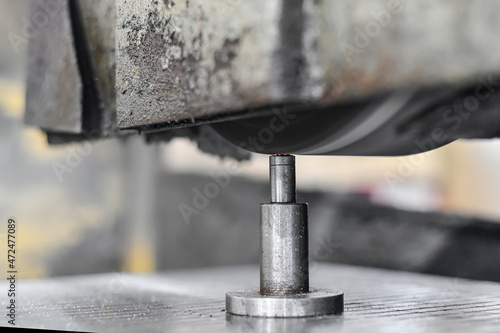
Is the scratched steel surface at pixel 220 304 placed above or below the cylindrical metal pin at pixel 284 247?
below

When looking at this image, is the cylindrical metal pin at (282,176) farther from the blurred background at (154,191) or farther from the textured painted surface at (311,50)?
the blurred background at (154,191)

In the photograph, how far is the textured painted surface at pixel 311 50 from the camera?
749 millimetres

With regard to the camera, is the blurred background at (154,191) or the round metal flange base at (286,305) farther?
the blurred background at (154,191)

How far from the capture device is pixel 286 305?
1.11 meters

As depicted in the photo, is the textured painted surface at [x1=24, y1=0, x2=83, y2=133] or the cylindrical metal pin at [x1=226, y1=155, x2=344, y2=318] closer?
the cylindrical metal pin at [x1=226, y1=155, x2=344, y2=318]

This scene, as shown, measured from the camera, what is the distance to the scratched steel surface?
3.43 ft

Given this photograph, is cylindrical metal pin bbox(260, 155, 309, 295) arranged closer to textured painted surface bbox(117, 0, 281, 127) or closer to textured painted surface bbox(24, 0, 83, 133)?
textured painted surface bbox(117, 0, 281, 127)

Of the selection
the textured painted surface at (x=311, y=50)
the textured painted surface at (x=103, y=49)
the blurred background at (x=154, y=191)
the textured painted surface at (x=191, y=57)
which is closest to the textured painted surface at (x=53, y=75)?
the textured painted surface at (x=103, y=49)

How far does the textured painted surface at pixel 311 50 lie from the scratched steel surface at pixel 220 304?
34cm

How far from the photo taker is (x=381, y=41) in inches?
31.6

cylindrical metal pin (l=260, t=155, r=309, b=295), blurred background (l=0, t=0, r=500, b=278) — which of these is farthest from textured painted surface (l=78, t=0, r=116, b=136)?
blurred background (l=0, t=0, r=500, b=278)

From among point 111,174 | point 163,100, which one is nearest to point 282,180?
point 163,100

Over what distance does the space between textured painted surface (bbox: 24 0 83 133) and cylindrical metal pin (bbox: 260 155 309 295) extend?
15.8 inches

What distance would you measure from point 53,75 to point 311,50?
2.19 ft
